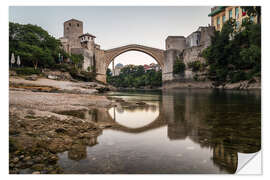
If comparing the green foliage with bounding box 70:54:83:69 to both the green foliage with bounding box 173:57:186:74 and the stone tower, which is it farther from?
the green foliage with bounding box 173:57:186:74

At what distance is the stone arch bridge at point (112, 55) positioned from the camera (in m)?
26.0

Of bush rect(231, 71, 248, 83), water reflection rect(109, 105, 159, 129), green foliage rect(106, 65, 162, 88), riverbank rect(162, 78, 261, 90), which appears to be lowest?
water reflection rect(109, 105, 159, 129)

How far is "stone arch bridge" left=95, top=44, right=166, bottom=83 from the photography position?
2603cm

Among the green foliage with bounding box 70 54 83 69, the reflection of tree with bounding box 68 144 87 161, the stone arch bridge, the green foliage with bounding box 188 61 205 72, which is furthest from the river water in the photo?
the stone arch bridge

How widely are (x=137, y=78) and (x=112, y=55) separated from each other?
35.6ft

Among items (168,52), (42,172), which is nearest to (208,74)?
(168,52)

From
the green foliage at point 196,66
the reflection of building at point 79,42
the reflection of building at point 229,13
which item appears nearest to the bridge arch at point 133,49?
the reflection of building at point 79,42

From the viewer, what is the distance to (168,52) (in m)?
27.2

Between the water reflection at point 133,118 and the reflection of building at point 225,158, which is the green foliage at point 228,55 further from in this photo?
the reflection of building at point 225,158

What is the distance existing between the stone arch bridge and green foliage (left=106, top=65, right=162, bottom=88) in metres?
3.98
